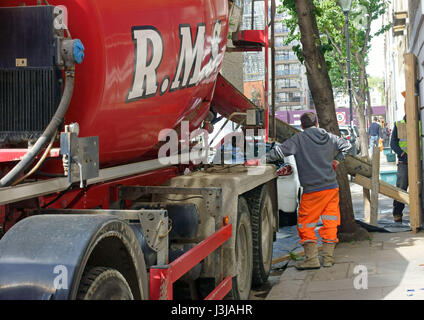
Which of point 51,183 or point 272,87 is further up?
point 272,87

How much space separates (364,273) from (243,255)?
1743mm

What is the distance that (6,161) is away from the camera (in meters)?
3.01

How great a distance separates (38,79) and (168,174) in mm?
Answer: 2702

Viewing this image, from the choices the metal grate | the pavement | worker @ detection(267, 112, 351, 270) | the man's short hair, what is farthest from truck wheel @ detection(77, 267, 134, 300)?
the man's short hair

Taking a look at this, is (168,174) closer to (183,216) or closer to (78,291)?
(183,216)

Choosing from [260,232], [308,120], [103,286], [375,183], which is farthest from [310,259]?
[103,286]

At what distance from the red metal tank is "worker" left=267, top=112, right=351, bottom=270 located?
256 centimetres

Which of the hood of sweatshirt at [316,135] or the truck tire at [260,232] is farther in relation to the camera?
the hood of sweatshirt at [316,135]

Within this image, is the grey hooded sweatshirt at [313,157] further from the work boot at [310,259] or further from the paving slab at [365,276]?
the paving slab at [365,276]

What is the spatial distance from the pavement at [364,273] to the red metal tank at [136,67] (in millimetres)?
2505

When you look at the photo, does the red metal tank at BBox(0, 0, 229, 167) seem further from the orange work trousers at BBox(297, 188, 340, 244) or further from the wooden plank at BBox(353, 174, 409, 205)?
the wooden plank at BBox(353, 174, 409, 205)

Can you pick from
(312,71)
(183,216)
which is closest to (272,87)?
(312,71)

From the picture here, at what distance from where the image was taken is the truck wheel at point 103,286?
2.73 meters

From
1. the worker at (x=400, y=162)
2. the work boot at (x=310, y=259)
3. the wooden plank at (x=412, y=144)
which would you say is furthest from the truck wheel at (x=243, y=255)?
the worker at (x=400, y=162)
